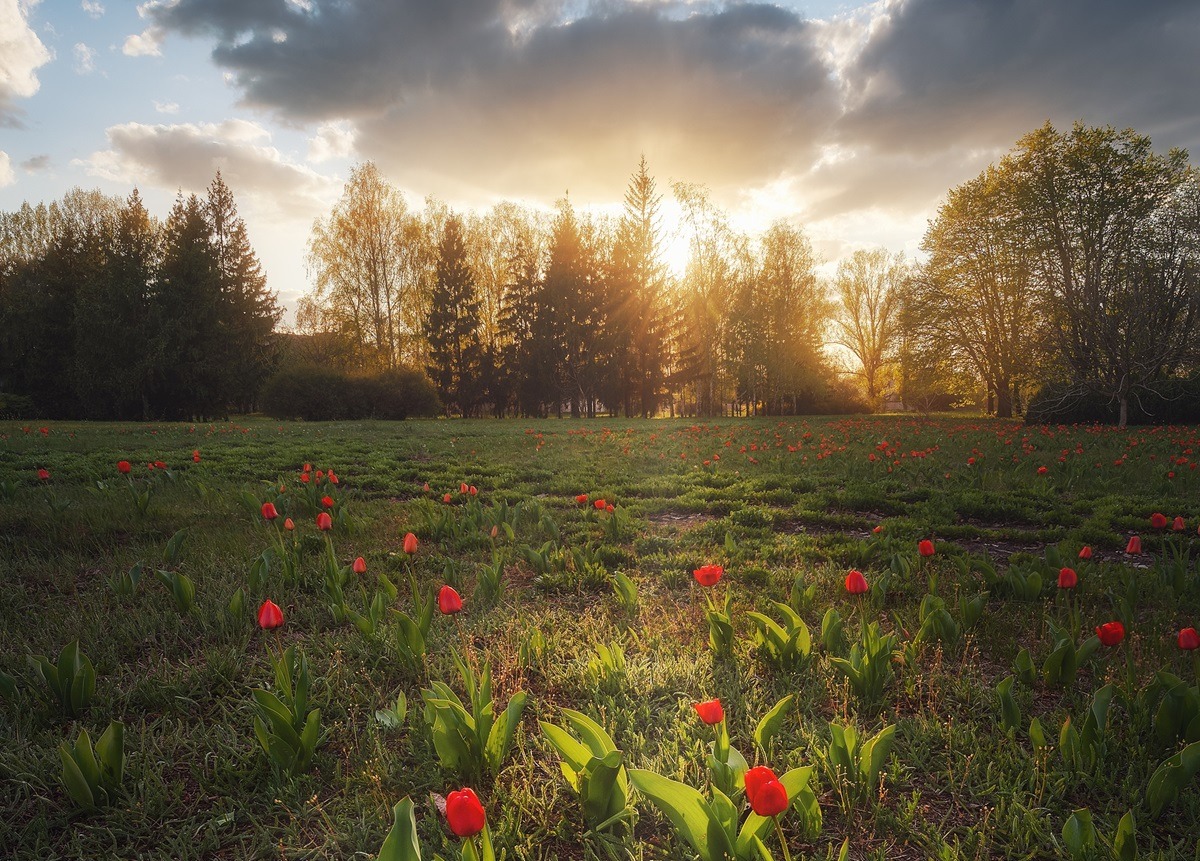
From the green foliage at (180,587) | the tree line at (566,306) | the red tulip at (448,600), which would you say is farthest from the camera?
the tree line at (566,306)

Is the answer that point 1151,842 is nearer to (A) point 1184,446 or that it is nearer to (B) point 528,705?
(B) point 528,705

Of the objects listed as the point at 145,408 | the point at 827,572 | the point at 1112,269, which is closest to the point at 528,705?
the point at 827,572

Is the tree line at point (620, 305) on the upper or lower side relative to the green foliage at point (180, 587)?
upper

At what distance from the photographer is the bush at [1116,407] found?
59.5ft

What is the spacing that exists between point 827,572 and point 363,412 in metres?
27.3

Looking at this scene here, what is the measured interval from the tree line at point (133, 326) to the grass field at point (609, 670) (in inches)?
1038

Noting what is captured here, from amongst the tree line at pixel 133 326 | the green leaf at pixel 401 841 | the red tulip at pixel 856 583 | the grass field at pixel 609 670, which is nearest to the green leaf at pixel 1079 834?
the grass field at pixel 609 670

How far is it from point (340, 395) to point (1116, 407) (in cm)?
3018

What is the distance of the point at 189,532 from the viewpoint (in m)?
4.61

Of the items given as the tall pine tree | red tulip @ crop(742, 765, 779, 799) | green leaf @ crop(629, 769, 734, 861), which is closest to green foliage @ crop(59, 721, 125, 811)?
green leaf @ crop(629, 769, 734, 861)

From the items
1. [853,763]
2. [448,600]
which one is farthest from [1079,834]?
[448,600]

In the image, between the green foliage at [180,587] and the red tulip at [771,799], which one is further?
the green foliage at [180,587]

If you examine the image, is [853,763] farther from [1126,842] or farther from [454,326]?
[454,326]

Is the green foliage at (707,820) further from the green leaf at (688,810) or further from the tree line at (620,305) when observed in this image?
the tree line at (620,305)
